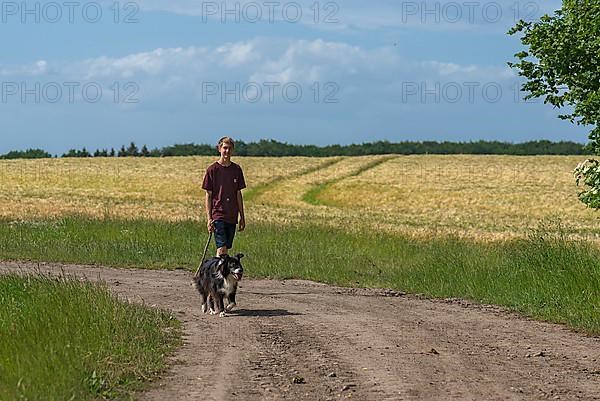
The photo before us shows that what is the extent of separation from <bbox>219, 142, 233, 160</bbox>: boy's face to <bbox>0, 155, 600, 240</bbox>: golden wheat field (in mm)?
18085

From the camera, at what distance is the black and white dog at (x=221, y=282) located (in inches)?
481

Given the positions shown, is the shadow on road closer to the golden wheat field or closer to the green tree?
the green tree

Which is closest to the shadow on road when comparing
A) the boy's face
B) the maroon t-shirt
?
the maroon t-shirt

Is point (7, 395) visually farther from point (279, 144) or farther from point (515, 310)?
point (279, 144)

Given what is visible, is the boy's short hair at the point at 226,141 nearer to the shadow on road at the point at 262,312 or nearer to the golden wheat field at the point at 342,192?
the shadow on road at the point at 262,312

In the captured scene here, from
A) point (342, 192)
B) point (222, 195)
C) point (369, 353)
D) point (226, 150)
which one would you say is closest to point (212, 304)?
point (222, 195)

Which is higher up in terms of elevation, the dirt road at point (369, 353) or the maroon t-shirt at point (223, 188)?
the maroon t-shirt at point (223, 188)

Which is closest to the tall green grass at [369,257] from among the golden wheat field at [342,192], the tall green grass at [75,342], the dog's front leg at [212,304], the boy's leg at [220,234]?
the boy's leg at [220,234]

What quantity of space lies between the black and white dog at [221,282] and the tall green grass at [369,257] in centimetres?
391

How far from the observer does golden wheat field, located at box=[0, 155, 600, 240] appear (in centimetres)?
3928

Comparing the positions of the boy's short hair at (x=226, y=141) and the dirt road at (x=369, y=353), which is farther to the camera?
the boy's short hair at (x=226, y=141)

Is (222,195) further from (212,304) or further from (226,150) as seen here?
(212,304)

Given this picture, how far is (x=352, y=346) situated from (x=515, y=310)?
422 cm

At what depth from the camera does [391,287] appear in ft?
53.4
